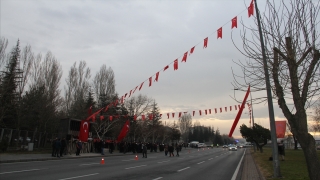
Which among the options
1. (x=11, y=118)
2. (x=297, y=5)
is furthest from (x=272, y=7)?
(x=11, y=118)

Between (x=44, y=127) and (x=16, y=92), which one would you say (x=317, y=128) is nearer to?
(x=44, y=127)

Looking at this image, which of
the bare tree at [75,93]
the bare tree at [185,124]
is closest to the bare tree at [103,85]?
the bare tree at [75,93]

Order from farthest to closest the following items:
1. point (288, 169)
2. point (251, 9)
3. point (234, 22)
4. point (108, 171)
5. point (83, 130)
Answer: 1. point (83, 130)
2. point (288, 169)
3. point (108, 171)
4. point (234, 22)
5. point (251, 9)

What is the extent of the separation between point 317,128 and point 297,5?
52.2 meters

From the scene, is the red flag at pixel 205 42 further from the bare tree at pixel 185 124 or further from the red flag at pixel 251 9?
the bare tree at pixel 185 124

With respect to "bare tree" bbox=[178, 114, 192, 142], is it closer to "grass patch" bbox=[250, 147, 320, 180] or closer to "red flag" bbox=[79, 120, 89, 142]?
"red flag" bbox=[79, 120, 89, 142]

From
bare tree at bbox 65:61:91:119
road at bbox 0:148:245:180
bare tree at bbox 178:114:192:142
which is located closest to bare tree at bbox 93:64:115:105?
bare tree at bbox 65:61:91:119

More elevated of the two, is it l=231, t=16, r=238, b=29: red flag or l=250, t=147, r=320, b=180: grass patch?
l=231, t=16, r=238, b=29: red flag

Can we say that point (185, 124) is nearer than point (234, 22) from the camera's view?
No

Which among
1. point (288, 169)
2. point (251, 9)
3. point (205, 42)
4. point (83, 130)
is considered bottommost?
point (288, 169)

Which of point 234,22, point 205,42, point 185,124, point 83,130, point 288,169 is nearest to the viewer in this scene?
point 234,22

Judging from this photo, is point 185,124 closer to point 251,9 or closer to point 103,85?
point 103,85

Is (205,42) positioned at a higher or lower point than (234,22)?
lower

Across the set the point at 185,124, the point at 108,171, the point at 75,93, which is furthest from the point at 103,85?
the point at 185,124
